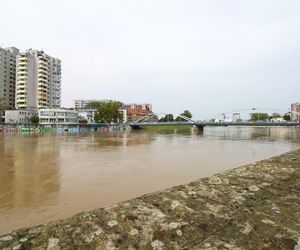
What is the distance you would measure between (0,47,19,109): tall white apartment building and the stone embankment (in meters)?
105

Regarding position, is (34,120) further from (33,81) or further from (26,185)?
(26,185)

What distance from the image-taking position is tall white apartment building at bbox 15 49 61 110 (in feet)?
296

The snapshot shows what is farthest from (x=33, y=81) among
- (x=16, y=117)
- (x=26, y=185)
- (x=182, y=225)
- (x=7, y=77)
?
(x=182, y=225)

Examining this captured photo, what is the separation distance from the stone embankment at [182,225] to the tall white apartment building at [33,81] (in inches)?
3910

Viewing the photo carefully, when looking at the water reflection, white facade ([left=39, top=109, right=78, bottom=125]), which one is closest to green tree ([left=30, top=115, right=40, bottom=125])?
white facade ([left=39, top=109, right=78, bottom=125])

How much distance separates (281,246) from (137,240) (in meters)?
0.96

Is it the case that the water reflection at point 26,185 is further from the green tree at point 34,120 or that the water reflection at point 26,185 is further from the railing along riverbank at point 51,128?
the green tree at point 34,120

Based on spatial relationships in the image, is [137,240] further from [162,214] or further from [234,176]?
[234,176]

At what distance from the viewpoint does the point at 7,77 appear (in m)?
94.9

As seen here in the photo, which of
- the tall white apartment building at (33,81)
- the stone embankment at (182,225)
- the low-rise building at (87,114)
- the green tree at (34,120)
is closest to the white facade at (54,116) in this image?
the green tree at (34,120)

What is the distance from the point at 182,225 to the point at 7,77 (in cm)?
10956

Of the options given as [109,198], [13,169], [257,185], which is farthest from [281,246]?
[13,169]

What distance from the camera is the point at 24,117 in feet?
283

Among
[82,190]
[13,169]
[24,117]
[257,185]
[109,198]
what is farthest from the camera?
[24,117]
